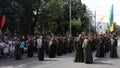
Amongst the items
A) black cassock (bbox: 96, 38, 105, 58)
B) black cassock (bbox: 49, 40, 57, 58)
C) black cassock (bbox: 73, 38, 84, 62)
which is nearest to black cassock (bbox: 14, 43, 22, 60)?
black cassock (bbox: 49, 40, 57, 58)

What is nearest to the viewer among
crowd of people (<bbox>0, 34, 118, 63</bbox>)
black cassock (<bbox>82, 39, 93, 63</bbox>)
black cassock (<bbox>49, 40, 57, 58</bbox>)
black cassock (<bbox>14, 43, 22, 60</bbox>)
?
black cassock (<bbox>82, 39, 93, 63</bbox>)

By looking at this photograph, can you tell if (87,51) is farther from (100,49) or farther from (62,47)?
(62,47)

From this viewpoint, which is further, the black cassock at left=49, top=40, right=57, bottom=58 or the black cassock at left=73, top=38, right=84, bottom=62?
the black cassock at left=49, top=40, right=57, bottom=58

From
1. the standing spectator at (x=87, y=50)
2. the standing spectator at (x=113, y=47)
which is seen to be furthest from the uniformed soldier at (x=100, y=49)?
the standing spectator at (x=87, y=50)

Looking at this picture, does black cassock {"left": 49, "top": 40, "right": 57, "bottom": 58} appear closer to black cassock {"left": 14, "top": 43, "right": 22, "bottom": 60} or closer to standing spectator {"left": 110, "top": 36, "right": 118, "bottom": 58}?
black cassock {"left": 14, "top": 43, "right": 22, "bottom": 60}

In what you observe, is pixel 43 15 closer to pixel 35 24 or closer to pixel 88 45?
pixel 35 24

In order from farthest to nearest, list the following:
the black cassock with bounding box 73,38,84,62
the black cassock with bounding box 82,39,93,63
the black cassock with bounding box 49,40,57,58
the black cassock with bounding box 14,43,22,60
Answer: the black cassock with bounding box 49,40,57,58 → the black cassock with bounding box 14,43,22,60 → the black cassock with bounding box 73,38,84,62 → the black cassock with bounding box 82,39,93,63

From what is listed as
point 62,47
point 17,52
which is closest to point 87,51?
point 17,52

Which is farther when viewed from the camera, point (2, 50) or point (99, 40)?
point (99, 40)

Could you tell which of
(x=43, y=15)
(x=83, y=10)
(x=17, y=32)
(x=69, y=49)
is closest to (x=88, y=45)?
(x=69, y=49)

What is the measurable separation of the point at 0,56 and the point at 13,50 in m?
1.34

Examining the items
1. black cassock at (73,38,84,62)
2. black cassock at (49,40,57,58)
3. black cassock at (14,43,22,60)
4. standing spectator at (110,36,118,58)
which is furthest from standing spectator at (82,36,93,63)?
black cassock at (14,43,22,60)

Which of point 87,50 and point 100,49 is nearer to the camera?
point 87,50

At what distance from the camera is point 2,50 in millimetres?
24906
